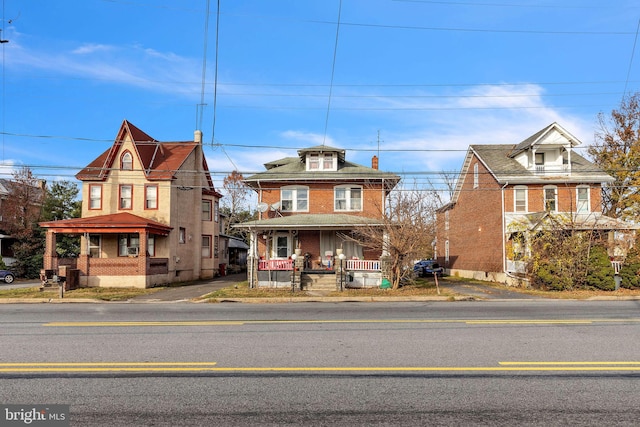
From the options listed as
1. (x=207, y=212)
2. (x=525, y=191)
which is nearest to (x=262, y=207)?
(x=207, y=212)

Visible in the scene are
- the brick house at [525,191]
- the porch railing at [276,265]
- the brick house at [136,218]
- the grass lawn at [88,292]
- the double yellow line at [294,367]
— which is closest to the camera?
the double yellow line at [294,367]

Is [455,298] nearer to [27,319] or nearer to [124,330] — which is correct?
[124,330]

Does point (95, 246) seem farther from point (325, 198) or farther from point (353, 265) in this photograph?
point (353, 265)

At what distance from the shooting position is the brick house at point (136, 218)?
25.5 metres

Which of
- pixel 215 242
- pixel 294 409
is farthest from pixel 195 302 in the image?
pixel 215 242

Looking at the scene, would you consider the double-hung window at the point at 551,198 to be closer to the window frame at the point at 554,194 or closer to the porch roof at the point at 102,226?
the window frame at the point at 554,194

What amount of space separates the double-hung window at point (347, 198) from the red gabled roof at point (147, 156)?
9790 millimetres

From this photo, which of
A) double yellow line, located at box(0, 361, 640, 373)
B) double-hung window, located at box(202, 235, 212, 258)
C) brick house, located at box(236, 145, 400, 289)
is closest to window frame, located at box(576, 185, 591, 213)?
brick house, located at box(236, 145, 400, 289)

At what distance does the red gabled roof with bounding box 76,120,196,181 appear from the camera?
1117 inches

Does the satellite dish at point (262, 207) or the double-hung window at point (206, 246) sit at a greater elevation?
the satellite dish at point (262, 207)

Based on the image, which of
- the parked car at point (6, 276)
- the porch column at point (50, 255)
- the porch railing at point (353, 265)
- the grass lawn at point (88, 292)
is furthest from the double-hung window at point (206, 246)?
the parked car at point (6, 276)

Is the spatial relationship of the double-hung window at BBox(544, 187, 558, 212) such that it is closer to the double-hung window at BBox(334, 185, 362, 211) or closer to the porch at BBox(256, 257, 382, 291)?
the double-hung window at BBox(334, 185, 362, 211)

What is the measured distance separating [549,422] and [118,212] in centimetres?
2828

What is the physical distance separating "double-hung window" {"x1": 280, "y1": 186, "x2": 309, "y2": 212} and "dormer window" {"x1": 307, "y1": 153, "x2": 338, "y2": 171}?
163 cm
